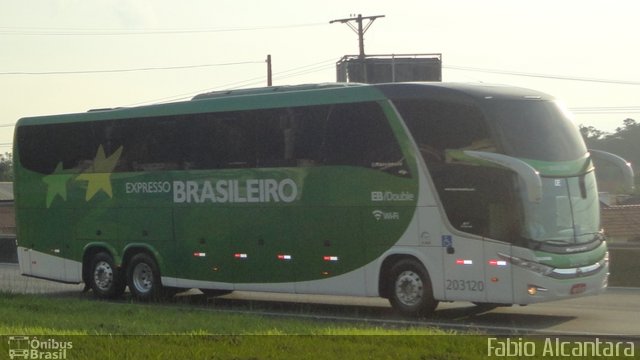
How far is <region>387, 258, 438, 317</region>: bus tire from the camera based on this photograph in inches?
642

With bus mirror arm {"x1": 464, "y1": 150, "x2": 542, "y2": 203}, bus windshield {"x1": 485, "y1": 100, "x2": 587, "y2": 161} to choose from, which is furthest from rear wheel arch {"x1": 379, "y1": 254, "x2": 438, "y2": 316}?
bus windshield {"x1": 485, "y1": 100, "x2": 587, "y2": 161}

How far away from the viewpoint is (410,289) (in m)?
16.5

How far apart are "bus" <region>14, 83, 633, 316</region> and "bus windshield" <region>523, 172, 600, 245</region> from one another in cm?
3

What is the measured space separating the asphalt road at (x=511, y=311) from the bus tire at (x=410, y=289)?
285 millimetres

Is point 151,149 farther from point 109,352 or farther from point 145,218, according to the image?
point 109,352

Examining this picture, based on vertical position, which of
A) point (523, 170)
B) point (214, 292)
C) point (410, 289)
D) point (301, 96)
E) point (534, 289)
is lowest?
point (214, 292)

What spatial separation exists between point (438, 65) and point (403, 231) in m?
29.3

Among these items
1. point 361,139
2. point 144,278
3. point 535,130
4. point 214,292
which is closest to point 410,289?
point 361,139

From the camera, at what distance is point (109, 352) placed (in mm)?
11141

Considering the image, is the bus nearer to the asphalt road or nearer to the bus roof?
the bus roof

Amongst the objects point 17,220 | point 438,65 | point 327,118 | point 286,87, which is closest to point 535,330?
point 327,118

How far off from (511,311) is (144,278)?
23.4 ft

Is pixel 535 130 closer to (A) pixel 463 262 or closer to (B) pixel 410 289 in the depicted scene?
(A) pixel 463 262

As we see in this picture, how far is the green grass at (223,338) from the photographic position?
10.9 m
